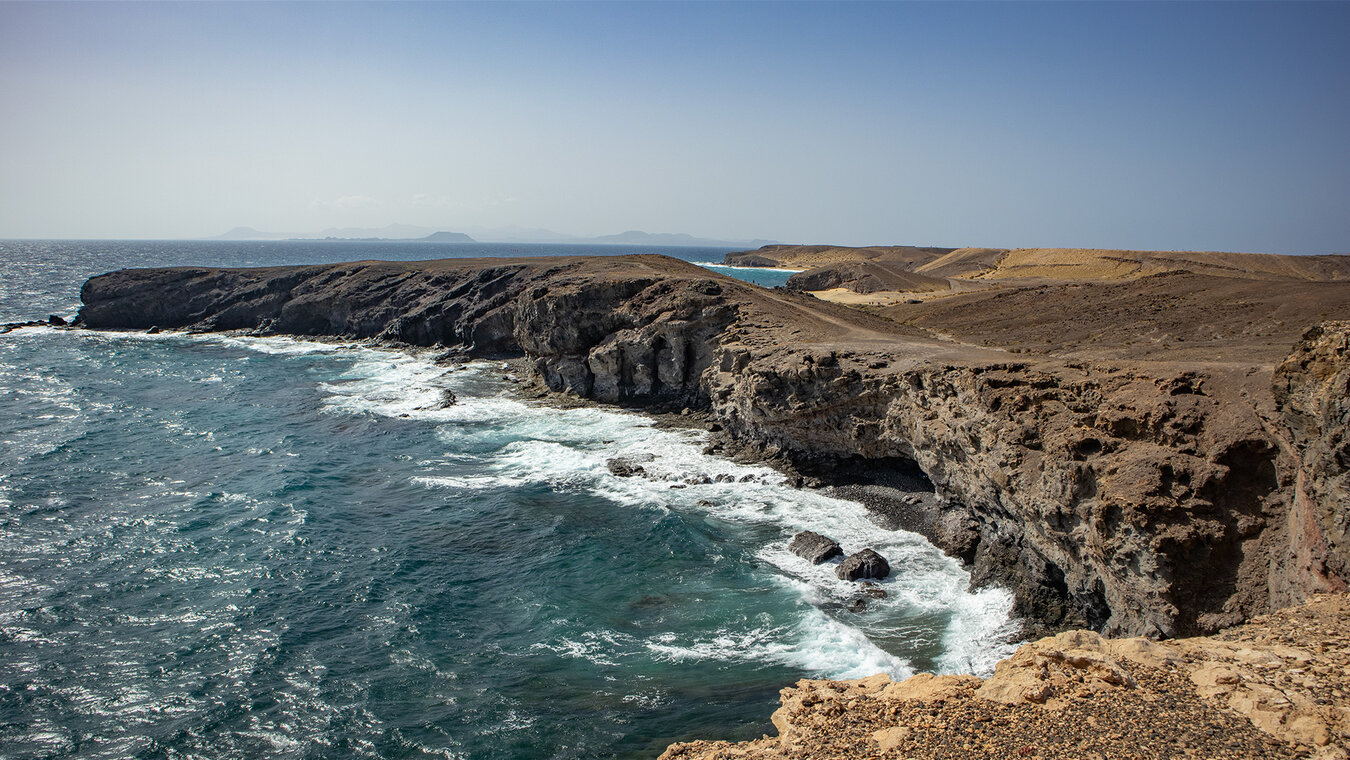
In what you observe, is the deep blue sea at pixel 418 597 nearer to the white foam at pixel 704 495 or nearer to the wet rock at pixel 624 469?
the white foam at pixel 704 495

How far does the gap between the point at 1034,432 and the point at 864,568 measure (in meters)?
7.07

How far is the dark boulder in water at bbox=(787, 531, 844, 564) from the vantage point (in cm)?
2448

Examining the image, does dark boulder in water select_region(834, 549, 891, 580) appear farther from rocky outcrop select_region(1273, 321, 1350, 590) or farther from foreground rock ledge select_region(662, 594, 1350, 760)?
rocky outcrop select_region(1273, 321, 1350, 590)

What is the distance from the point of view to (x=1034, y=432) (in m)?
22.2

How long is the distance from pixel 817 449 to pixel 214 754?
25.7m

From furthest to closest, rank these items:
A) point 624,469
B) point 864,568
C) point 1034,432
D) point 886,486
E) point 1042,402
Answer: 1. point 624,469
2. point 886,486
3. point 864,568
4. point 1042,402
5. point 1034,432

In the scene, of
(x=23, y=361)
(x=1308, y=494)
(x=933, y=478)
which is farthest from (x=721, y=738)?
(x=23, y=361)

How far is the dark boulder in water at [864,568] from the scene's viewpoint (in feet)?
76.4

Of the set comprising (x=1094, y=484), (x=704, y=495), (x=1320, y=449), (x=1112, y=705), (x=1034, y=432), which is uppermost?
(x=1320, y=449)

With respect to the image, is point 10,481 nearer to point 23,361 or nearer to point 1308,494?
point 23,361

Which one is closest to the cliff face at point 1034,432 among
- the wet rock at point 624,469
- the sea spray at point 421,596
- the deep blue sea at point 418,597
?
the sea spray at point 421,596

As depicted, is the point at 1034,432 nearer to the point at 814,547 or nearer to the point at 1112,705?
the point at 814,547

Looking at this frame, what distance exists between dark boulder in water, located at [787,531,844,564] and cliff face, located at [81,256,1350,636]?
4380mm

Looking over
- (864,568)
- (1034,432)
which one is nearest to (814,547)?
(864,568)
